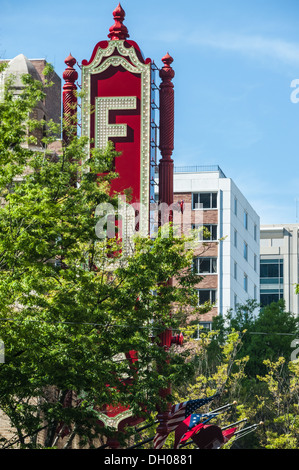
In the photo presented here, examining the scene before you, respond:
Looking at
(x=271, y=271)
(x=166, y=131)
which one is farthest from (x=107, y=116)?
(x=271, y=271)

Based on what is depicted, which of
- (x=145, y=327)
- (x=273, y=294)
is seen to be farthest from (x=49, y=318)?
(x=273, y=294)

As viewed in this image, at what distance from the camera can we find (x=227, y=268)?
86.4 metres

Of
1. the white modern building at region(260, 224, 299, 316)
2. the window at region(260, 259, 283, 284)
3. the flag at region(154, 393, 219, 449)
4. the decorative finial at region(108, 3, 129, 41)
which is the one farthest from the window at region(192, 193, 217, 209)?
the flag at region(154, 393, 219, 449)

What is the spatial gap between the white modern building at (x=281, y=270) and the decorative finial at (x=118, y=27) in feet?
281

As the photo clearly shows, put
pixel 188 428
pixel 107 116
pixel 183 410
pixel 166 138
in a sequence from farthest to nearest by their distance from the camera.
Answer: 1. pixel 107 116
2. pixel 166 138
3. pixel 183 410
4. pixel 188 428

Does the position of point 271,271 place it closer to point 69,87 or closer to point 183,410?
point 69,87

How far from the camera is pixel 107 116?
44.1 m

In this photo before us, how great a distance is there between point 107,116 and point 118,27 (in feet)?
13.3

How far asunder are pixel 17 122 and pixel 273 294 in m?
101

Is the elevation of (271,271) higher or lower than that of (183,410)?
higher

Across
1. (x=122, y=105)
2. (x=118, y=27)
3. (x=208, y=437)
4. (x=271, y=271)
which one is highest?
(x=118, y=27)

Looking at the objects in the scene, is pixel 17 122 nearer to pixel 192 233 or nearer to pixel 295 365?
pixel 192 233

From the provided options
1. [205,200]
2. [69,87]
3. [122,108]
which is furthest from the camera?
[205,200]

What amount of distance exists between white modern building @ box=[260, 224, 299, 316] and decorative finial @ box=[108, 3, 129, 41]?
3370 inches
